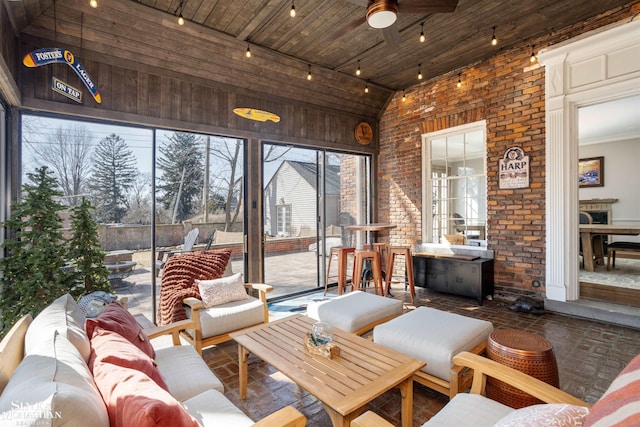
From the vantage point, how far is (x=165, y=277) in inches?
135

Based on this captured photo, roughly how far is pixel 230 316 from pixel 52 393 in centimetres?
230

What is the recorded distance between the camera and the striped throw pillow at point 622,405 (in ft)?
2.51

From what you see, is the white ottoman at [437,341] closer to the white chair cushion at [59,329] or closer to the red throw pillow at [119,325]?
the red throw pillow at [119,325]

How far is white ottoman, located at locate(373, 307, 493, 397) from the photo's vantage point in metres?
2.14

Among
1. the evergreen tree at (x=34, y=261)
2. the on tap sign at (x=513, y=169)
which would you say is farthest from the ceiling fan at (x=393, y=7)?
the evergreen tree at (x=34, y=261)

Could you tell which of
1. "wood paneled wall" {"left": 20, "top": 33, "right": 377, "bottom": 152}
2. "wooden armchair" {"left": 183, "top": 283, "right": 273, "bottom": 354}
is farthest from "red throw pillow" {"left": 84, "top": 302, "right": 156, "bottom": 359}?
"wood paneled wall" {"left": 20, "top": 33, "right": 377, "bottom": 152}

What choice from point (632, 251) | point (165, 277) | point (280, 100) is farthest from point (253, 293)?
point (632, 251)

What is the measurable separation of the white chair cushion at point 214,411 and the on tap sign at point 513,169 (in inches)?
179

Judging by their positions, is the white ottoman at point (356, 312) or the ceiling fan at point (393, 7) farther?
the white ottoman at point (356, 312)

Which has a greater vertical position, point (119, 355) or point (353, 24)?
point (353, 24)

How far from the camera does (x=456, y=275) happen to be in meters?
4.75

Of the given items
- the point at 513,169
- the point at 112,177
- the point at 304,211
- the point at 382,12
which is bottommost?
the point at 304,211

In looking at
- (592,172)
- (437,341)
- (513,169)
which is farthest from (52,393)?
(592,172)

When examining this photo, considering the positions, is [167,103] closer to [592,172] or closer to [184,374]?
[184,374]
